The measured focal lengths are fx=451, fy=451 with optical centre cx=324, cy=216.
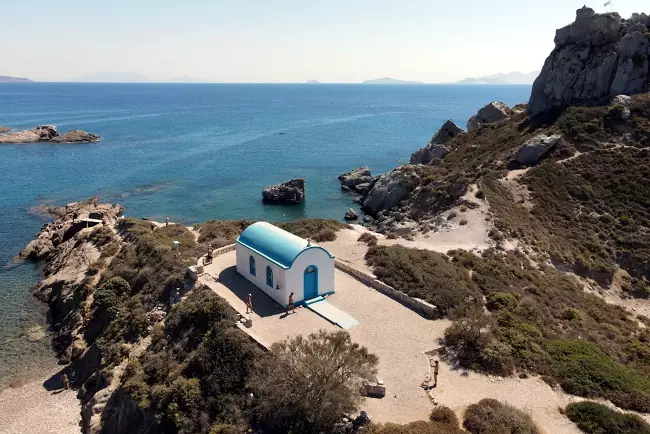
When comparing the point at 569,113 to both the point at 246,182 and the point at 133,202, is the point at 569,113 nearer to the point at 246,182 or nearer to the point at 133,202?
the point at 246,182

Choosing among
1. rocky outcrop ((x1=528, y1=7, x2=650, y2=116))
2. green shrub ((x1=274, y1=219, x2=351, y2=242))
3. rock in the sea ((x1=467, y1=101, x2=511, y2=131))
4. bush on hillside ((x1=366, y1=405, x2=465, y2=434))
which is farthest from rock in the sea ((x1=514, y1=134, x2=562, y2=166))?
bush on hillside ((x1=366, y1=405, x2=465, y2=434))

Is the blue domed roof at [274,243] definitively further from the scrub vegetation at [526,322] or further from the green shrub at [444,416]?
the green shrub at [444,416]

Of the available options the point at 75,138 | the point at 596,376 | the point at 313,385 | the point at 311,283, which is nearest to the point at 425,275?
the point at 311,283

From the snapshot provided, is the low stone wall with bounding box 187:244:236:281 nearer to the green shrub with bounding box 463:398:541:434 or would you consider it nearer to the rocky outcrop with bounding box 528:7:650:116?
the green shrub with bounding box 463:398:541:434

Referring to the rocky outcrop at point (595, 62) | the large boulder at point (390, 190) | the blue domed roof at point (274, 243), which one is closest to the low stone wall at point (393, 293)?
the blue domed roof at point (274, 243)

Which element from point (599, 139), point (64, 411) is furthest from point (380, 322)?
point (599, 139)
